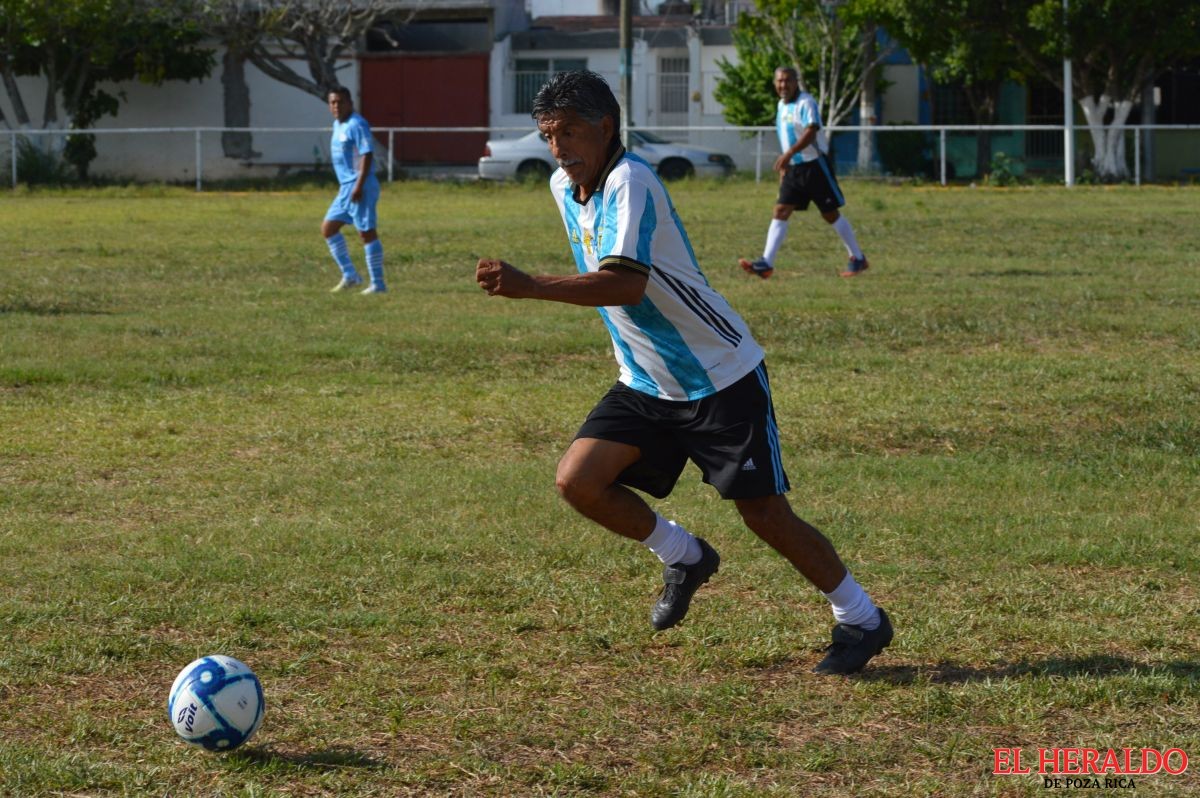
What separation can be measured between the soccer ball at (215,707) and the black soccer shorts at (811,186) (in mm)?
11725

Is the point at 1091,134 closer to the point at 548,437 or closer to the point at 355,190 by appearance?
the point at 355,190

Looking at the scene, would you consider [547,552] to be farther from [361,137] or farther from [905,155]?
[905,155]

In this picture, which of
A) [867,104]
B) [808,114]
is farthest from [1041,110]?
[808,114]

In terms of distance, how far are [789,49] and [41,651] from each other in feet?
109

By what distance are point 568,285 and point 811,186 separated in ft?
37.1

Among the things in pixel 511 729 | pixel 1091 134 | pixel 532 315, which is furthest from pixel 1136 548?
pixel 1091 134

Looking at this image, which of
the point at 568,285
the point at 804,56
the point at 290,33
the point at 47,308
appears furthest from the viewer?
the point at 290,33

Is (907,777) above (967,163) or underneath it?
underneath

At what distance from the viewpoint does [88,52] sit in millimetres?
36812

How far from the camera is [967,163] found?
120 feet

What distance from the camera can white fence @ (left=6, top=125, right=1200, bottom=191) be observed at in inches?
1270

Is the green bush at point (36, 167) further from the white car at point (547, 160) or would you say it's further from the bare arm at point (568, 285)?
the bare arm at point (568, 285)

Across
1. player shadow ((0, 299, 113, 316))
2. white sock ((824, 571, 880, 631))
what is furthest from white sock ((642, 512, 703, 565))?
player shadow ((0, 299, 113, 316))

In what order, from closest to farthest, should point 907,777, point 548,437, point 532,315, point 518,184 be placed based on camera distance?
1. point 907,777
2. point 548,437
3. point 532,315
4. point 518,184
